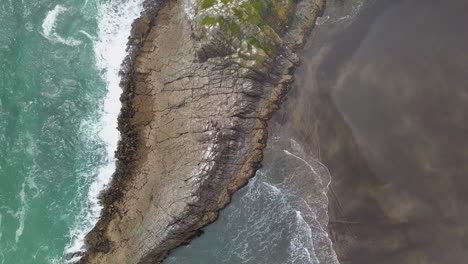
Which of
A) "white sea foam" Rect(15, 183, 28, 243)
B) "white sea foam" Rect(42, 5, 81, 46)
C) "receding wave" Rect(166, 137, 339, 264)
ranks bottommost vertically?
"receding wave" Rect(166, 137, 339, 264)

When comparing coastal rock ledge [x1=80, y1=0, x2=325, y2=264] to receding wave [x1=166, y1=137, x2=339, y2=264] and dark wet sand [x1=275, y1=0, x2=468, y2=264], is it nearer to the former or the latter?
receding wave [x1=166, y1=137, x2=339, y2=264]

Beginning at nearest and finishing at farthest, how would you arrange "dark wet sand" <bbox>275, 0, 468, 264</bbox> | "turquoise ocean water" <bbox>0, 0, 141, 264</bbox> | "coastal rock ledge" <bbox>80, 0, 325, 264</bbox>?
1. "dark wet sand" <bbox>275, 0, 468, 264</bbox>
2. "coastal rock ledge" <bbox>80, 0, 325, 264</bbox>
3. "turquoise ocean water" <bbox>0, 0, 141, 264</bbox>

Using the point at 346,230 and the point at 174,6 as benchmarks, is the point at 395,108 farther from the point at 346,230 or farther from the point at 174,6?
the point at 174,6

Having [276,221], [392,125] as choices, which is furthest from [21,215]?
[392,125]

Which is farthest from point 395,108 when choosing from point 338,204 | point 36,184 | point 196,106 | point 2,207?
point 2,207

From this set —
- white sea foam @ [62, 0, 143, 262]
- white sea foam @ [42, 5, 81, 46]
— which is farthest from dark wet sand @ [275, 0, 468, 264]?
white sea foam @ [42, 5, 81, 46]
